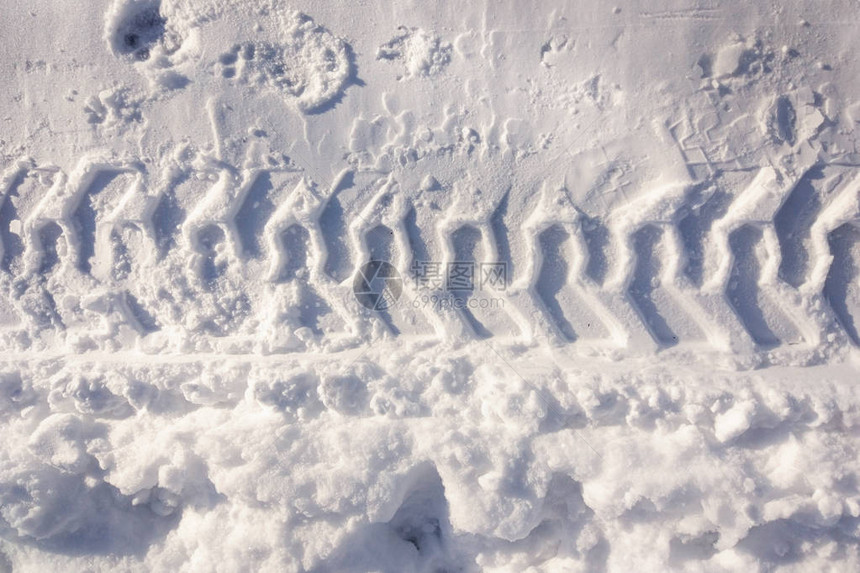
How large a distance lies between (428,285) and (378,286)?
0.21 meters

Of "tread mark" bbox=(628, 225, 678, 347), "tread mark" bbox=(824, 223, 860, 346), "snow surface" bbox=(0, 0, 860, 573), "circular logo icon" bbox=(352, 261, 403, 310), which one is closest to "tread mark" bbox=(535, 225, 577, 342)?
"snow surface" bbox=(0, 0, 860, 573)

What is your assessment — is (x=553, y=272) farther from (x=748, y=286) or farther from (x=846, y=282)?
(x=846, y=282)

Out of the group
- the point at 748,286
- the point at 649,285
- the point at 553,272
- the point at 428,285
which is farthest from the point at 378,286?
the point at 748,286

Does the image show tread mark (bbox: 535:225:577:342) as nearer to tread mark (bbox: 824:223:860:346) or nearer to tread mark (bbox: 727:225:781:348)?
tread mark (bbox: 727:225:781:348)

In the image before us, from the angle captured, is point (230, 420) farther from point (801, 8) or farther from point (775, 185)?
point (801, 8)

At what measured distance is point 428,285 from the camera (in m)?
2.12

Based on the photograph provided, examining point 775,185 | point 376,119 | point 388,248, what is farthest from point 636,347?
point 376,119

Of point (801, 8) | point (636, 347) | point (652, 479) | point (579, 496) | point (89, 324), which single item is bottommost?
point (579, 496)

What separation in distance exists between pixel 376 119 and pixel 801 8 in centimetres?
175

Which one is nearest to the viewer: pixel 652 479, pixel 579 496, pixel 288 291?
pixel 652 479

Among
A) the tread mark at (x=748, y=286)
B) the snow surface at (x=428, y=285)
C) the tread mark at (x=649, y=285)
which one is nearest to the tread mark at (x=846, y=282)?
the snow surface at (x=428, y=285)

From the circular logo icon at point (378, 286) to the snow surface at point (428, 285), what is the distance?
0.02 metres

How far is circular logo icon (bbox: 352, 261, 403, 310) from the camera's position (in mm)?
2133

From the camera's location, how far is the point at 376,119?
2111mm
